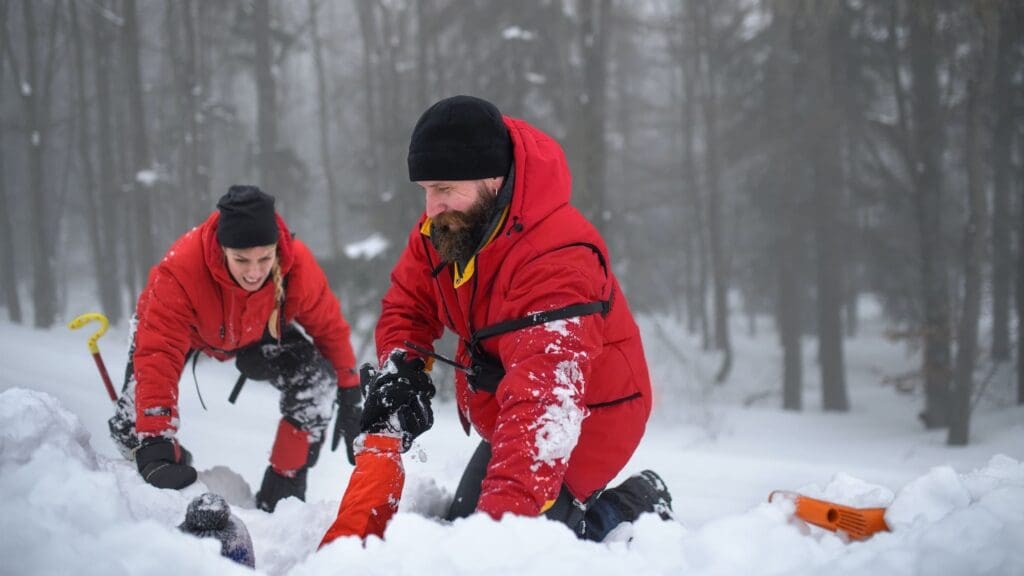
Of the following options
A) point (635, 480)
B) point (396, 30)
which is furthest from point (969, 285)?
point (396, 30)

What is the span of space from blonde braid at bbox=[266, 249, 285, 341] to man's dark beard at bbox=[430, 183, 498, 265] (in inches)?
52.5

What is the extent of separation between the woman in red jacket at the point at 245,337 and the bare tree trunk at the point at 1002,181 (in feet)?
30.4

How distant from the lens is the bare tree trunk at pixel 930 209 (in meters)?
10.4

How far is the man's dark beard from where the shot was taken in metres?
2.42

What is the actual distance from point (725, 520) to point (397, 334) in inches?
58.8

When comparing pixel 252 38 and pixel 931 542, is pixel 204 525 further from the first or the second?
pixel 252 38

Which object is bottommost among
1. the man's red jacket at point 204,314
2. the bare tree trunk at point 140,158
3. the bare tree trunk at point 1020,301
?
the bare tree trunk at point 1020,301

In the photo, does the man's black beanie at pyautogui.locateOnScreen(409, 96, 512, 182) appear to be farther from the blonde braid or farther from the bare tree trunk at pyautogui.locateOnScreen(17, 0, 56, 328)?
the bare tree trunk at pyautogui.locateOnScreen(17, 0, 56, 328)

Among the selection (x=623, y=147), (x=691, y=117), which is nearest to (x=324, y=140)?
(x=623, y=147)

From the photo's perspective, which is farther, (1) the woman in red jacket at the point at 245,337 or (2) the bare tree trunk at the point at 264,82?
(2) the bare tree trunk at the point at 264,82

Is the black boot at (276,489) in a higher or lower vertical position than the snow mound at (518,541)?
lower

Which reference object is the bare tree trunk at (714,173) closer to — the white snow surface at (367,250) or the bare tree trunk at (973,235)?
the bare tree trunk at (973,235)

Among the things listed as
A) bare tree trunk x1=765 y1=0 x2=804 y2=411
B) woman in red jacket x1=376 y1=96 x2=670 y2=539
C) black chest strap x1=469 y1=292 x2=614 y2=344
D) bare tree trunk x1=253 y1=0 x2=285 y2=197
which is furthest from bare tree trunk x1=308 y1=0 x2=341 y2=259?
black chest strap x1=469 y1=292 x2=614 y2=344

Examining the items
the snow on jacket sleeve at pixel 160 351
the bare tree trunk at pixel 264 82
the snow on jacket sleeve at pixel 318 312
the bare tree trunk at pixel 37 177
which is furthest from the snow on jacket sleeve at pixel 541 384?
the bare tree trunk at pixel 264 82
